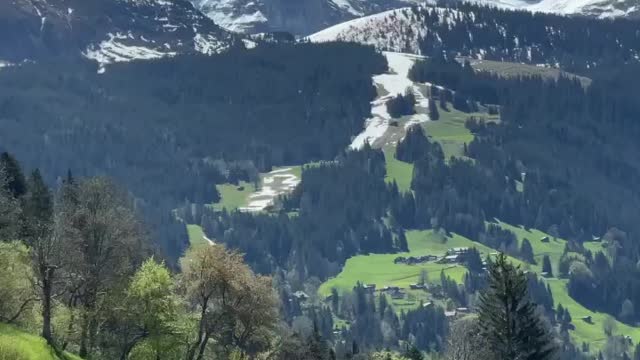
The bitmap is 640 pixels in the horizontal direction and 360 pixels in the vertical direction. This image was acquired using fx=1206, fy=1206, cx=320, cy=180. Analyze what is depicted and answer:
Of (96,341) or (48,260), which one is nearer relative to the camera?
(48,260)

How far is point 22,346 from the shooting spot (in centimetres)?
8619

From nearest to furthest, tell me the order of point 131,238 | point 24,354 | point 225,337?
1. point 24,354
2. point 225,337
3. point 131,238

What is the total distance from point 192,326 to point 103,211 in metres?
20.5

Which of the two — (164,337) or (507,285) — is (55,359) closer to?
(164,337)

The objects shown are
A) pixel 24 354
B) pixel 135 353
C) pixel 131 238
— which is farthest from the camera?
pixel 131 238

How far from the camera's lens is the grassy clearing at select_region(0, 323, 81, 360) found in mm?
81500

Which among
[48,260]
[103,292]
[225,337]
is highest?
[48,260]

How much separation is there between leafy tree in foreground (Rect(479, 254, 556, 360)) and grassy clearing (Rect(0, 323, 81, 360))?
3318 centimetres

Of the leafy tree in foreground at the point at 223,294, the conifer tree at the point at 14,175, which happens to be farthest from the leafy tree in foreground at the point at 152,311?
the conifer tree at the point at 14,175

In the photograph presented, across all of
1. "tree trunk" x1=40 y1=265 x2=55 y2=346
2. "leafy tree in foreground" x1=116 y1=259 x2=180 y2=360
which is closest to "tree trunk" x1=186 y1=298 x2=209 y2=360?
"leafy tree in foreground" x1=116 y1=259 x2=180 y2=360

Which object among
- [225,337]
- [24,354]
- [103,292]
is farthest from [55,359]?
[225,337]

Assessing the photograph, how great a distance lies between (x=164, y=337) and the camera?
350 ft

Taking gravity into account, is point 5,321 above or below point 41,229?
below

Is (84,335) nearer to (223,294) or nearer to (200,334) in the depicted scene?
(200,334)
